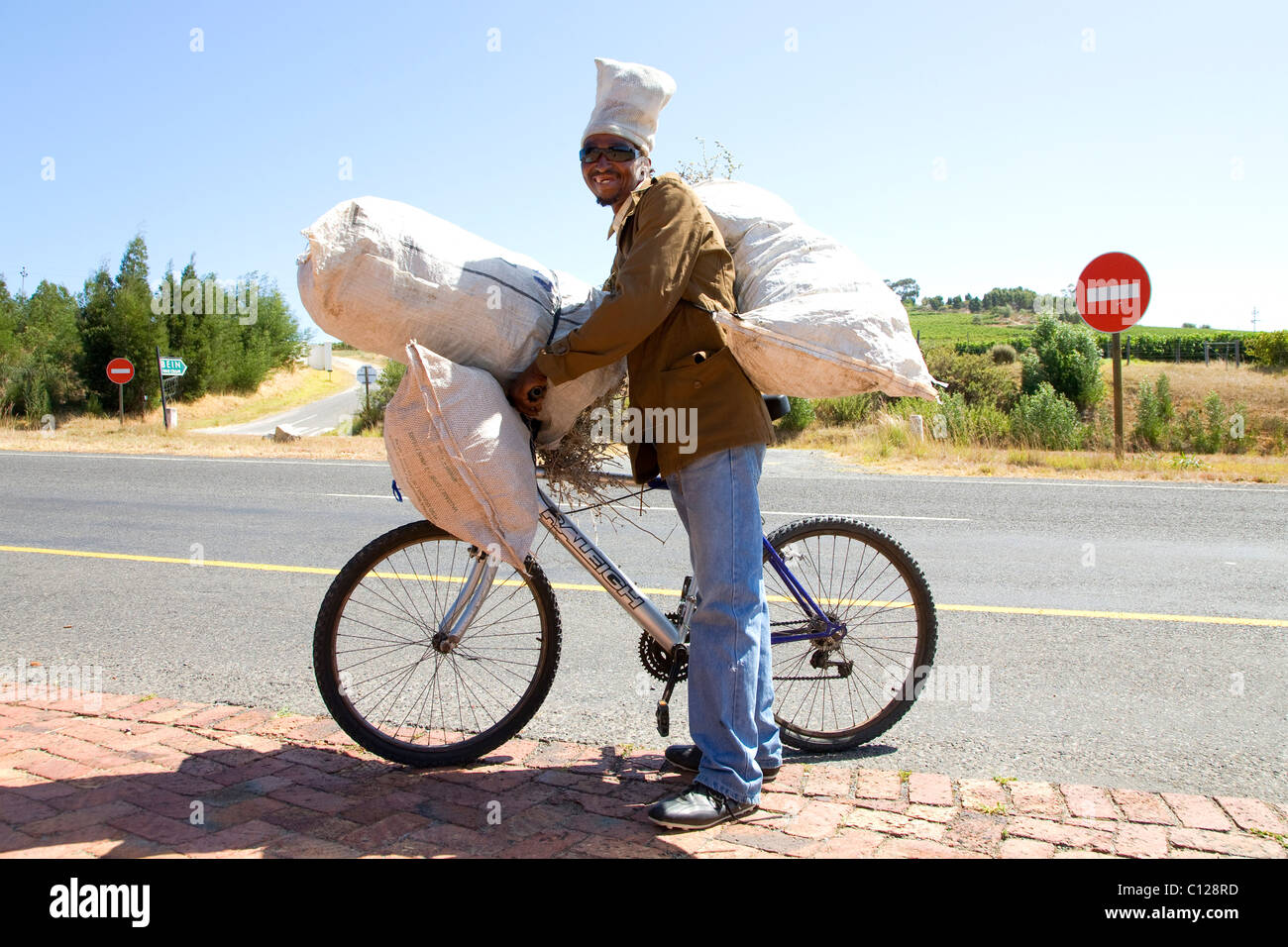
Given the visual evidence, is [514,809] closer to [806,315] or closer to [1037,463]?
[806,315]

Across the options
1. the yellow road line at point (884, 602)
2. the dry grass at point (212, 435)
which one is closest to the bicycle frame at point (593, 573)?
the yellow road line at point (884, 602)

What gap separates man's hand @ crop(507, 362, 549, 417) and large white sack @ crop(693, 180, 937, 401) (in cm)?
59

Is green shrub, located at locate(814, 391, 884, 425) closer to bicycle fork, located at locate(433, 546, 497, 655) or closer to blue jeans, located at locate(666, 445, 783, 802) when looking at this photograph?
bicycle fork, located at locate(433, 546, 497, 655)

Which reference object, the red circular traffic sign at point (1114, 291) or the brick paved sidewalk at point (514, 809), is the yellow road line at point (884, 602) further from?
the red circular traffic sign at point (1114, 291)

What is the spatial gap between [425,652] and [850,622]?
5.14ft

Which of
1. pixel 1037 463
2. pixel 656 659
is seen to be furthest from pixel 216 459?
pixel 656 659

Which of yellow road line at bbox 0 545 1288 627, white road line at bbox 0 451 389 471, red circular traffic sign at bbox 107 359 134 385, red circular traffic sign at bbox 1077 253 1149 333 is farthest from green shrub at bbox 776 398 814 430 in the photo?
red circular traffic sign at bbox 107 359 134 385

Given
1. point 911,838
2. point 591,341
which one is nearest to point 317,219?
point 591,341

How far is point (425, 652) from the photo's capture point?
348 centimetres

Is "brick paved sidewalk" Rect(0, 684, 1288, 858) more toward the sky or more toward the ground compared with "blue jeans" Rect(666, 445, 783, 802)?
more toward the ground

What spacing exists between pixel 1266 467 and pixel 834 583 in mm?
13001

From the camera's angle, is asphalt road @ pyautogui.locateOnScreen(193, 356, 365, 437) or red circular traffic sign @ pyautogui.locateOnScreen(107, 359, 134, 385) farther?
asphalt road @ pyautogui.locateOnScreen(193, 356, 365, 437)

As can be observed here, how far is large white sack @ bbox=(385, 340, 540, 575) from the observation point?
9.11 feet

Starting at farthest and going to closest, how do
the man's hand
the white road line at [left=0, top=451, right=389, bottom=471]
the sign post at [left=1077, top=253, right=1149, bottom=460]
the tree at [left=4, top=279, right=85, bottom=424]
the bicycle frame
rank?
the tree at [left=4, top=279, right=85, bottom=424] → the white road line at [left=0, top=451, right=389, bottom=471] → the sign post at [left=1077, top=253, right=1149, bottom=460] → the bicycle frame → the man's hand
